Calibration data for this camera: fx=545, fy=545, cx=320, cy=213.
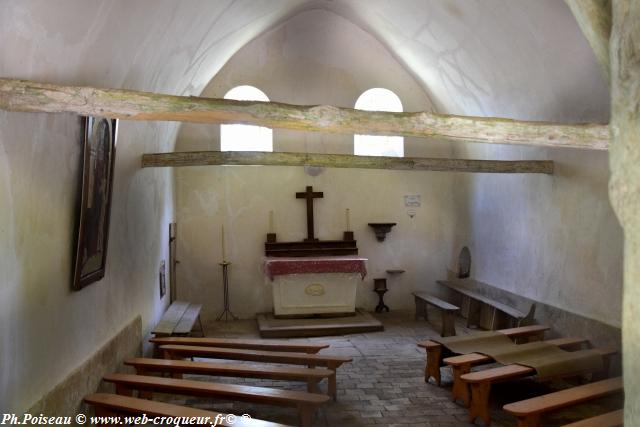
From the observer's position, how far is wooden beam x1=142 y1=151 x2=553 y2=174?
6.94m

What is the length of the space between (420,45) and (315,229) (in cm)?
396

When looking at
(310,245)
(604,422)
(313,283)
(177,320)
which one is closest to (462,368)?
(604,422)

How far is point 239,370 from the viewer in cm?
530

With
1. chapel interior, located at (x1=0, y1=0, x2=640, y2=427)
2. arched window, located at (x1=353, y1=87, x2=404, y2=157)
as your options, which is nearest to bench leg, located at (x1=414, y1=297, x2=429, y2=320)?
chapel interior, located at (x1=0, y1=0, x2=640, y2=427)

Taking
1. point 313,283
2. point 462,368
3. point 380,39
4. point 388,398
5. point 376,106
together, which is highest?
point 380,39

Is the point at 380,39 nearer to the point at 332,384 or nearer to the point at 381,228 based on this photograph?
the point at 381,228

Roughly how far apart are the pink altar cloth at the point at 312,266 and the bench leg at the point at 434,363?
3.18 metres

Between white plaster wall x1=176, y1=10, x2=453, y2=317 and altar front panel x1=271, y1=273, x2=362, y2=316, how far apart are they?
97 cm

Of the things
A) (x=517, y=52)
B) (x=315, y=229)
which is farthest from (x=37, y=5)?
(x=315, y=229)

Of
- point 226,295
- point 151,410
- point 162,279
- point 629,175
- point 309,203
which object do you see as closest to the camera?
point 629,175

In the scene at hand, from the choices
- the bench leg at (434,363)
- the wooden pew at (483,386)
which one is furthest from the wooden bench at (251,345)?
the wooden pew at (483,386)

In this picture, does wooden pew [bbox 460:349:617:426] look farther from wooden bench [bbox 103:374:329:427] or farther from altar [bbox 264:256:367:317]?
altar [bbox 264:256:367:317]

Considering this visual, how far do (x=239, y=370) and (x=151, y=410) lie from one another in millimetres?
1178

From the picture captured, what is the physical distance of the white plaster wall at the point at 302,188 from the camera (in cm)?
1023
